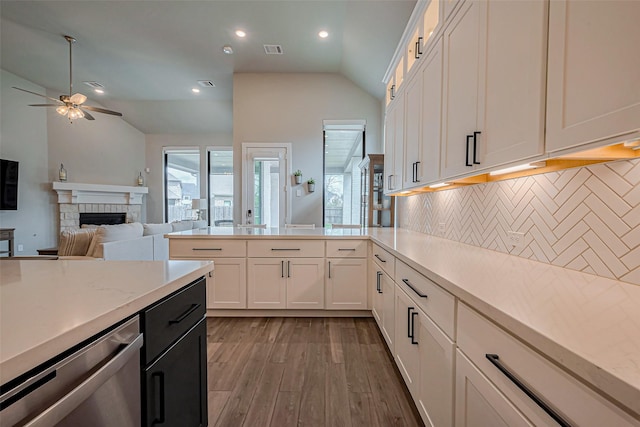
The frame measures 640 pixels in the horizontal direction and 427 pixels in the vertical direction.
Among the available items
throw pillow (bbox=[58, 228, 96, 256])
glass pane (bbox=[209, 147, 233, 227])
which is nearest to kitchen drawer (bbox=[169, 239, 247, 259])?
throw pillow (bbox=[58, 228, 96, 256])

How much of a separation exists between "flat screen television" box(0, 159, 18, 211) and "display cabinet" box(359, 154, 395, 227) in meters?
6.65

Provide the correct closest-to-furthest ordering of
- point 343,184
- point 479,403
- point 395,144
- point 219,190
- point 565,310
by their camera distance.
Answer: point 565,310 < point 479,403 < point 395,144 < point 343,184 < point 219,190

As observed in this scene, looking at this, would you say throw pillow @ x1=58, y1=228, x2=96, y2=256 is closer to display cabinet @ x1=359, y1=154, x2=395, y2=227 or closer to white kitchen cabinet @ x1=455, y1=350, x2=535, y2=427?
display cabinet @ x1=359, y1=154, x2=395, y2=227

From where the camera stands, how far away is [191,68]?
197 inches

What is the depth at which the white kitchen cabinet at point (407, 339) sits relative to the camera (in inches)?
54.9

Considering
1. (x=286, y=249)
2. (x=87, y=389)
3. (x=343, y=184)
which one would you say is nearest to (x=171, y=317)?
(x=87, y=389)

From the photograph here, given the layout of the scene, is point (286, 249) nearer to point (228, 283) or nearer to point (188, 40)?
point (228, 283)

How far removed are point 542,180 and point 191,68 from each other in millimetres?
5643

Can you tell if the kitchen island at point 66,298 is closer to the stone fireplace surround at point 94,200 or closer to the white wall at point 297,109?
the white wall at point 297,109

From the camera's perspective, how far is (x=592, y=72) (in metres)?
0.75

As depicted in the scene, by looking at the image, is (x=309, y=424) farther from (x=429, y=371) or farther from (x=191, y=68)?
(x=191, y=68)

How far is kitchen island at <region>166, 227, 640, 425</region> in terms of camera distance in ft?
1.57

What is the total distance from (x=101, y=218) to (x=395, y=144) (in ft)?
24.9

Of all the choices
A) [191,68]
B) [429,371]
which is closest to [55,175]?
[191,68]
